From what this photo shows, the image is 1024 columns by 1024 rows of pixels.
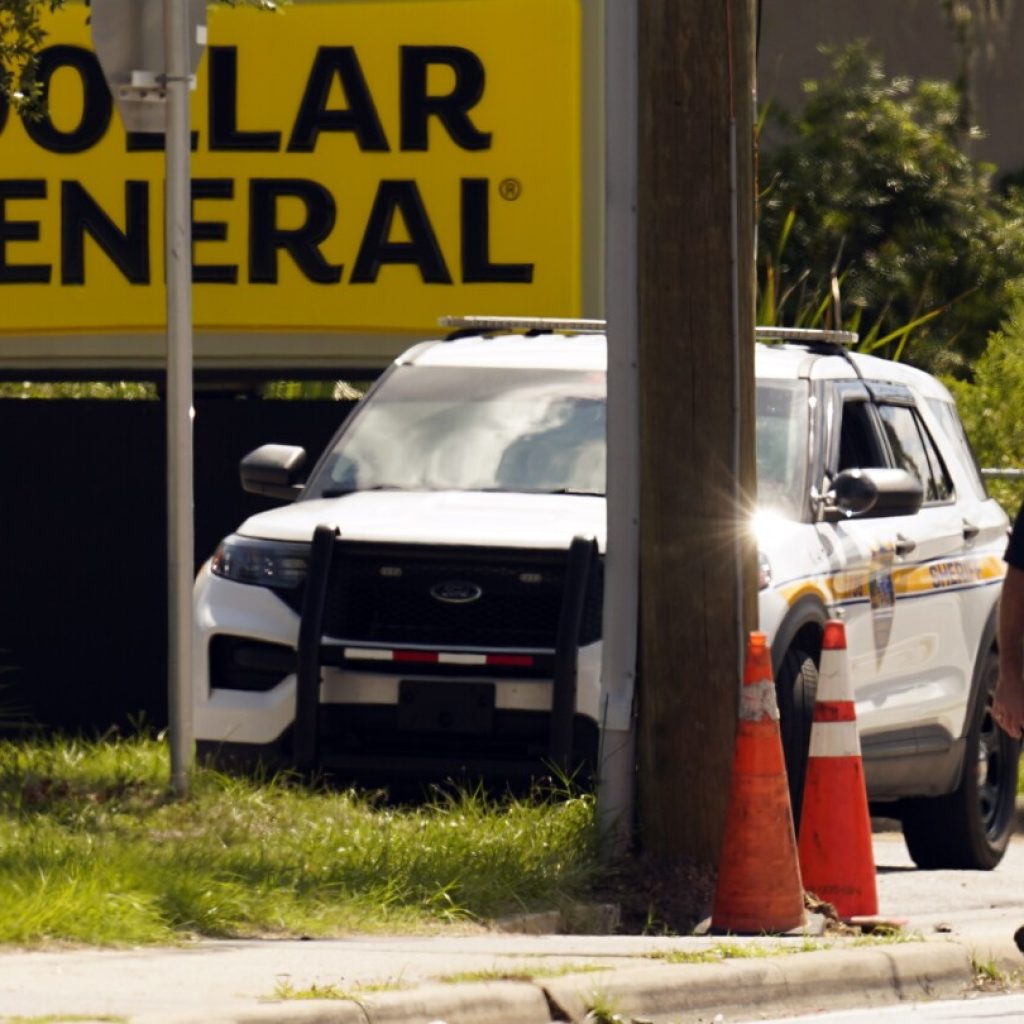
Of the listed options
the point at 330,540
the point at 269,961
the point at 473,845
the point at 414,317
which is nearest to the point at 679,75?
the point at 330,540

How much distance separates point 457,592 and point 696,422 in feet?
3.83

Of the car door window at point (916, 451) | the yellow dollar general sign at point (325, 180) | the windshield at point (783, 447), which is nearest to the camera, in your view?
the windshield at point (783, 447)

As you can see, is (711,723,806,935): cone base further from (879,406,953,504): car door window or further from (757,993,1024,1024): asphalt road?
(879,406,953,504): car door window

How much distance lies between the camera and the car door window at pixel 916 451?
10594 mm

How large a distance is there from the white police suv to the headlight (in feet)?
0.03

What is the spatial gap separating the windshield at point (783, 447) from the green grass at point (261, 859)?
142 cm

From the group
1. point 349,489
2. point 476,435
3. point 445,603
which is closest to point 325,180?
point 476,435

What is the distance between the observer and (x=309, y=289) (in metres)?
13.4

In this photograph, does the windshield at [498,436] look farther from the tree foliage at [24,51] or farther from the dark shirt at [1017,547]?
the dark shirt at [1017,547]

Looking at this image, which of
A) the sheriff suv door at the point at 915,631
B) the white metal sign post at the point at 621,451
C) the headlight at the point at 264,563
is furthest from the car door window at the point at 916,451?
the headlight at the point at 264,563

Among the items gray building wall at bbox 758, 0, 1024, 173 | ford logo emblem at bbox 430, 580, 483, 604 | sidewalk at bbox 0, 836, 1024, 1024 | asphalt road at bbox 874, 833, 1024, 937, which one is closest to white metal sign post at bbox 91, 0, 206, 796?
ford logo emblem at bbox 430, 580, 483, 604

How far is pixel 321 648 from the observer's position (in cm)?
898

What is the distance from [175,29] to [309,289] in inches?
147

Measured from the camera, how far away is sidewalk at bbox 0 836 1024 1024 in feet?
19.2
